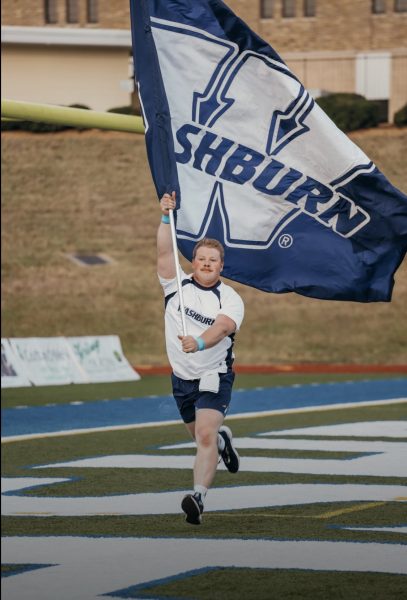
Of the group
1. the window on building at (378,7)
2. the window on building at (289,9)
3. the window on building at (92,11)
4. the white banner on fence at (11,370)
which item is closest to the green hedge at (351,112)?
the window on building at (378,7)

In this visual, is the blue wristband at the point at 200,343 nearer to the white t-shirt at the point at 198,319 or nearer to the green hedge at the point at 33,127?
the white t-shirt at the point at 198,319

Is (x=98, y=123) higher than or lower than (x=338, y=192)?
lower

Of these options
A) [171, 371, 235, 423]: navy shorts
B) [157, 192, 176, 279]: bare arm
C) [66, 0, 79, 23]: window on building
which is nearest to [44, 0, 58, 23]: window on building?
[66, 0, 79, 23]: window on building

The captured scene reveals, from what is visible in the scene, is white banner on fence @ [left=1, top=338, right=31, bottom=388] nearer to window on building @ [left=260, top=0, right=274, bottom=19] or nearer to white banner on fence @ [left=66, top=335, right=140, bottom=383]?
white banner on fence @ [left=66, top=335, right=140, bottom=383]

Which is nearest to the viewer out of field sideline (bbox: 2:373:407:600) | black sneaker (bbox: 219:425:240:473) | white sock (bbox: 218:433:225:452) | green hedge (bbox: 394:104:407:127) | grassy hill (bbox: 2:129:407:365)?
field sideline (bbox: 2:373:407:600)

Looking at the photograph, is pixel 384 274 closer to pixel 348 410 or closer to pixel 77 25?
pixel 348 410

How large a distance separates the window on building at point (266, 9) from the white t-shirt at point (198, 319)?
147 ft

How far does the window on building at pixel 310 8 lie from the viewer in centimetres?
5153

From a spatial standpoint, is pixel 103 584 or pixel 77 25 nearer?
pixel 103 584

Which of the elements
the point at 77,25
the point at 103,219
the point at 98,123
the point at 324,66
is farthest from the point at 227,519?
the point at 77,25

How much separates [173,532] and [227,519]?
2.07 feet

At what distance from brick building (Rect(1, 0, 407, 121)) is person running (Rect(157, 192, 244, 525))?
1480 inches

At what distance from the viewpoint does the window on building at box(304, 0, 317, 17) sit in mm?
51531

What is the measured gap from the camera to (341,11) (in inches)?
1998
